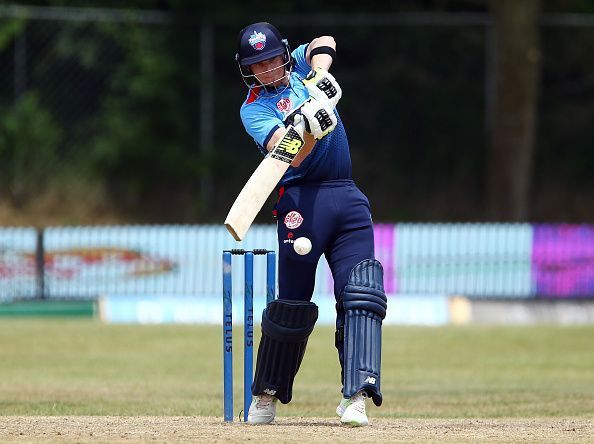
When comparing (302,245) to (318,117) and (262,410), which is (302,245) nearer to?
(318,117)

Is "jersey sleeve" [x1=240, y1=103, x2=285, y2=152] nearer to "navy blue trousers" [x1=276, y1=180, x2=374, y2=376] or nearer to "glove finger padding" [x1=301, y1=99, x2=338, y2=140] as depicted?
"glove finger padding" [x1=301, y1=99, x2=338, y2=140]

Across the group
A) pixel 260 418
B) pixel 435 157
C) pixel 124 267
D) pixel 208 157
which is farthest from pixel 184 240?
pixel 260 418

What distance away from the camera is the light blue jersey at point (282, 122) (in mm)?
7059

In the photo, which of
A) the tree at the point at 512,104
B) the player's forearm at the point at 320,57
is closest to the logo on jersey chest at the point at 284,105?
the player's forearm at the point at 320,57

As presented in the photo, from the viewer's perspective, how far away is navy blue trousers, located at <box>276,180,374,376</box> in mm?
7090

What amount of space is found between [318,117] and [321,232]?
65cm

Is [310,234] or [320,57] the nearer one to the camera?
[310,234]

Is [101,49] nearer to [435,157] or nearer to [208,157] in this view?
[208,157]

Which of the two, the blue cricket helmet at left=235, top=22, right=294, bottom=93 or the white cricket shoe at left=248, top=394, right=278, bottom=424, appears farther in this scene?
the white cricket shoe at left=248, top=394, right=278, bottom=424

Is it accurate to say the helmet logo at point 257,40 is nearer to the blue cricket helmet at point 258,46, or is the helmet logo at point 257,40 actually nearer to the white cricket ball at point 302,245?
the blue cricket helmet at point 258,46

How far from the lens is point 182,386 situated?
39.6 ft

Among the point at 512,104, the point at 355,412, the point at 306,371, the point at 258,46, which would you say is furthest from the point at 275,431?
the point at 512,104

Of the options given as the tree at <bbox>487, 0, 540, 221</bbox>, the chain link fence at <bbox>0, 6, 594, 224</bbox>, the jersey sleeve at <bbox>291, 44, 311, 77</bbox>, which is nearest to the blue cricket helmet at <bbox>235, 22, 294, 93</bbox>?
the jersey sleeve at <bbox>291, 44, 311, 77</bbox>

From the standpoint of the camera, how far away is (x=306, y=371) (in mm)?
13484
